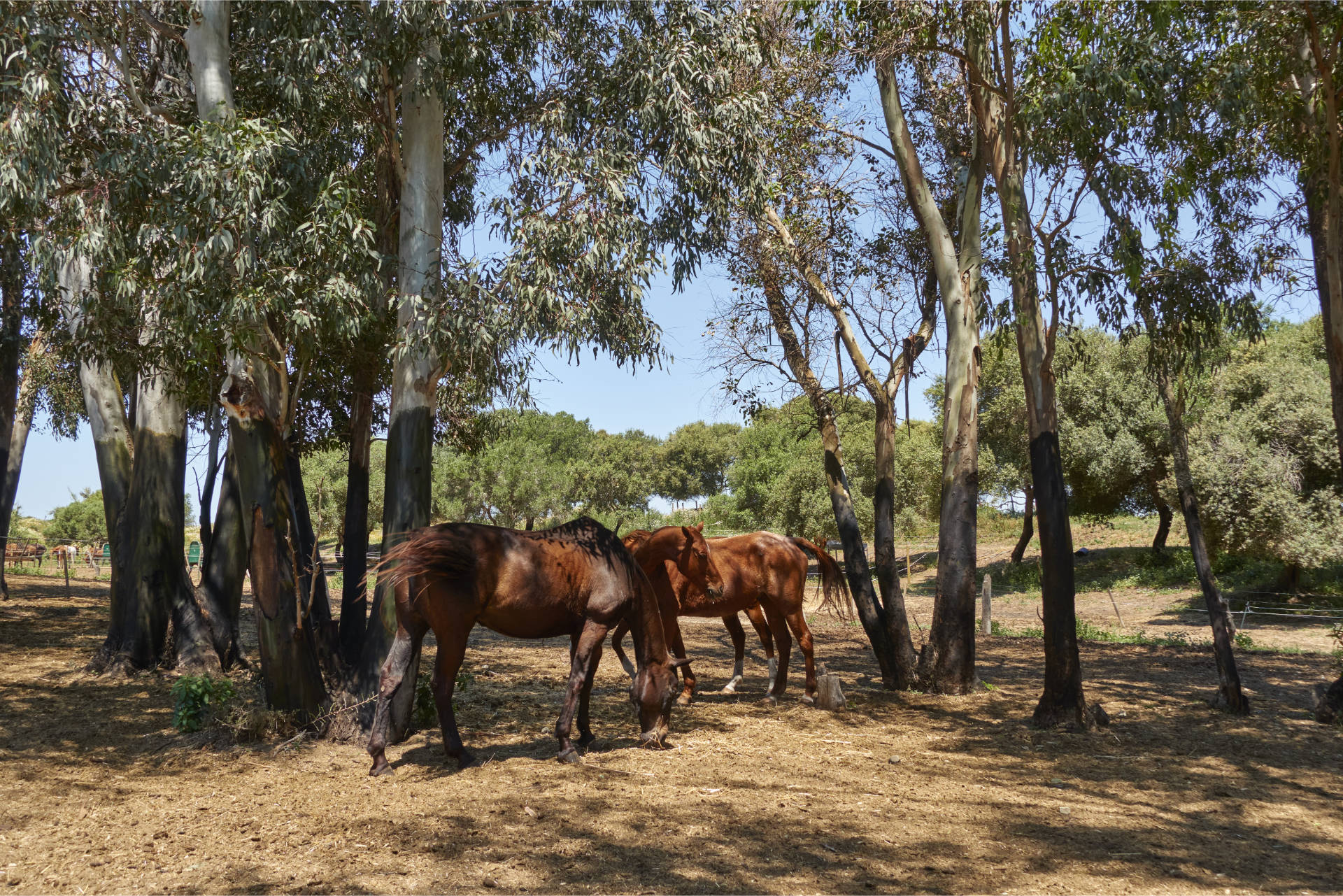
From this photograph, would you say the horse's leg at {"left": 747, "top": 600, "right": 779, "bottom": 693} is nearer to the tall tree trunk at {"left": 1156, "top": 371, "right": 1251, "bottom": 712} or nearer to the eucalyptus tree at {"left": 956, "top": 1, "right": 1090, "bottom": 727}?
the eucalyptus tree at {"left": 956, "top": 1, "right": 1090, "bottom": 727}

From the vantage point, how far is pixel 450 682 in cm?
710

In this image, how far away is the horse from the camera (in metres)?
10.3

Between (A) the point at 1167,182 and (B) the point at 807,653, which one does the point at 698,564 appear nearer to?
(B) the point at 807,653

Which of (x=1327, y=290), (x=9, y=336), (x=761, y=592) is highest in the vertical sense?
(x=9, y=336)

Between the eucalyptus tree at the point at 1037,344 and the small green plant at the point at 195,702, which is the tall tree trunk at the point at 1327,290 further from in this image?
the small green plant at the point at 195,702

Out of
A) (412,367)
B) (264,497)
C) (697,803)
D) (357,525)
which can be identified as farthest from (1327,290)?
(357,525)

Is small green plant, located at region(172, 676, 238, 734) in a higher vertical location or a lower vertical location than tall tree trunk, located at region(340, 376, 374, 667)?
lower

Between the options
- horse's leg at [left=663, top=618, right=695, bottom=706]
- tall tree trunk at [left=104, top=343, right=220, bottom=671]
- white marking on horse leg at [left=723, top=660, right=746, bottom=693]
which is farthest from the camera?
tall tree trunk at [left=104, top=343, right=220, bottom=671]

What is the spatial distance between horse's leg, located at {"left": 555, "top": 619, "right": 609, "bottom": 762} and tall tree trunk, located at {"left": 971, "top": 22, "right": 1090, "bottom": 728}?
4492mm

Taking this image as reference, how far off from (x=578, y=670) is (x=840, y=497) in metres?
5.60

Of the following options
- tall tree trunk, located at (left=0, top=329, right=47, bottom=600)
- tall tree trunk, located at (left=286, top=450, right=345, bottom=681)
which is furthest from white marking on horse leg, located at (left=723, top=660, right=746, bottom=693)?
tall tree trunk, located at (left=0, top=329, right=47, bottom=600)

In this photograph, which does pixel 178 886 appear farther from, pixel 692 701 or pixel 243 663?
pixel 243 663

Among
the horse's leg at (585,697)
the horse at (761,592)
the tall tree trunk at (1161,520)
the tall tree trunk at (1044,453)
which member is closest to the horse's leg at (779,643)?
the horse at (761,592)

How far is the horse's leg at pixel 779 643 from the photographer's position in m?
10.6
